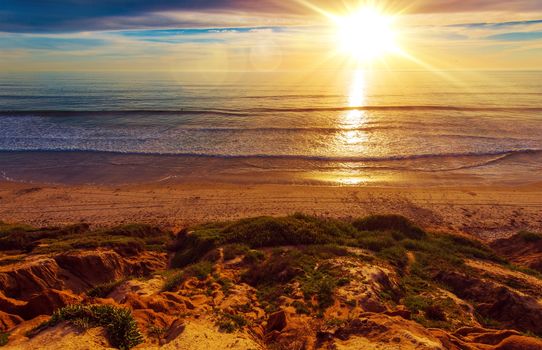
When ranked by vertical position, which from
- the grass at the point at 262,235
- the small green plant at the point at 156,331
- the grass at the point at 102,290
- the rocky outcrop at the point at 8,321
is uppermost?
the grass at the point at 262,235

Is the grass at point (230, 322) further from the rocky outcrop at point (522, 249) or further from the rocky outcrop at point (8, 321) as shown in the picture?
the rocky outcrop at point (522, 249)

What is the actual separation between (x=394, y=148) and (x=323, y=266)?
2087 cm

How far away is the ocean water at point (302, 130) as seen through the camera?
2491 cm

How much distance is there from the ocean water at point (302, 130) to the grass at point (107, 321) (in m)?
17.0

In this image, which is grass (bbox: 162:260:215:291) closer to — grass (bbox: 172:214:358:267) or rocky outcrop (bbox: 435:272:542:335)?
grass (bbox: 172:214:358:267)

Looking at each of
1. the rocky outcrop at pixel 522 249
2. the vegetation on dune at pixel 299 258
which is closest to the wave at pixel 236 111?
the vegetation on dune at pixel 299 258

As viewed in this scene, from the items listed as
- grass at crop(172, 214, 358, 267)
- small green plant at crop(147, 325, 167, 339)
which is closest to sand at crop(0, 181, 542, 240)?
grass at crop(172, 214, 358, 267)

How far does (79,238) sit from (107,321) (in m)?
7.40

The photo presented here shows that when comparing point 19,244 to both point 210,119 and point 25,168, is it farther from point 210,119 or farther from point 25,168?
point 210,119

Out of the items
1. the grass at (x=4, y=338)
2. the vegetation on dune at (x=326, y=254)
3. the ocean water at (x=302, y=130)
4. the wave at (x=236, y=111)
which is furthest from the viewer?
the wave at (x=236, y=111)

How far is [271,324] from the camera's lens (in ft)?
23.1

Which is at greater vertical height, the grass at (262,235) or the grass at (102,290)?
the grass at (262,235)

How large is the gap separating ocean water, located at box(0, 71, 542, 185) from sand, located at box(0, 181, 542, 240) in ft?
9.78

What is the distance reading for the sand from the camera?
52.5ft
